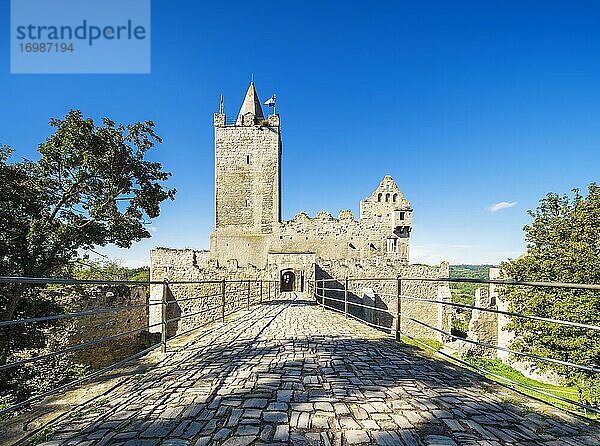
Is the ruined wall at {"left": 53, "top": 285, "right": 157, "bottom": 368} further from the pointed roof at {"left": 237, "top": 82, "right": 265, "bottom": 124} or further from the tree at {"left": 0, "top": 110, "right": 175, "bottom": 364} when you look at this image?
the pointed roof at {"left": 237, "top": 82, "right": 265, "bottom": 124}

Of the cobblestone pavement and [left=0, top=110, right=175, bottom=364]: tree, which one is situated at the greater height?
[left=0, top=110, right=175, bottom=364]: tree

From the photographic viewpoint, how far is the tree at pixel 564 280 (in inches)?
502

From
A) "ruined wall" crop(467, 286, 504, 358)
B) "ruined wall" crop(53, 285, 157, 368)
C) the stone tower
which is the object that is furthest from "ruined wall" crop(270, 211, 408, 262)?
"ruined wall" crop(53, 285, 157, 368)

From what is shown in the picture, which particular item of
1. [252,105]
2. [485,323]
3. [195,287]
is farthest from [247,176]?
[485,323]

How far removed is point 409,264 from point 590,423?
2165cm

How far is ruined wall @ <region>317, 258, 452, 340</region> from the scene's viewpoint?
21.1 metres

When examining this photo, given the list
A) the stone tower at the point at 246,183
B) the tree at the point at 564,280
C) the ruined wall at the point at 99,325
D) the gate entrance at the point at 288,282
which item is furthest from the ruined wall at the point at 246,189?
the tree at the point at 564,280

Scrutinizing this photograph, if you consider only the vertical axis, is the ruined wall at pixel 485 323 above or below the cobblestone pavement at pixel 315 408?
below

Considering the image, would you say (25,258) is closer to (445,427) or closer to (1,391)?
(1,391)

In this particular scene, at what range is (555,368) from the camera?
13719 millimetres

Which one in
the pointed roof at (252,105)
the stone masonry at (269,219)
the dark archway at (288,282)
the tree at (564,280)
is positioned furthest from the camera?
the pointed roof at (252,105)

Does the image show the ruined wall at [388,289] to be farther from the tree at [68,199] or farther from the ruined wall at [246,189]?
the tree at [68,199]

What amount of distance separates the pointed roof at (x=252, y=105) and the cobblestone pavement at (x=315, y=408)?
26783mm

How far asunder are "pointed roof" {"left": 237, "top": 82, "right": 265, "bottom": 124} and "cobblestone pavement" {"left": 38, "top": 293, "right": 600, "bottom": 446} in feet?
87.9
